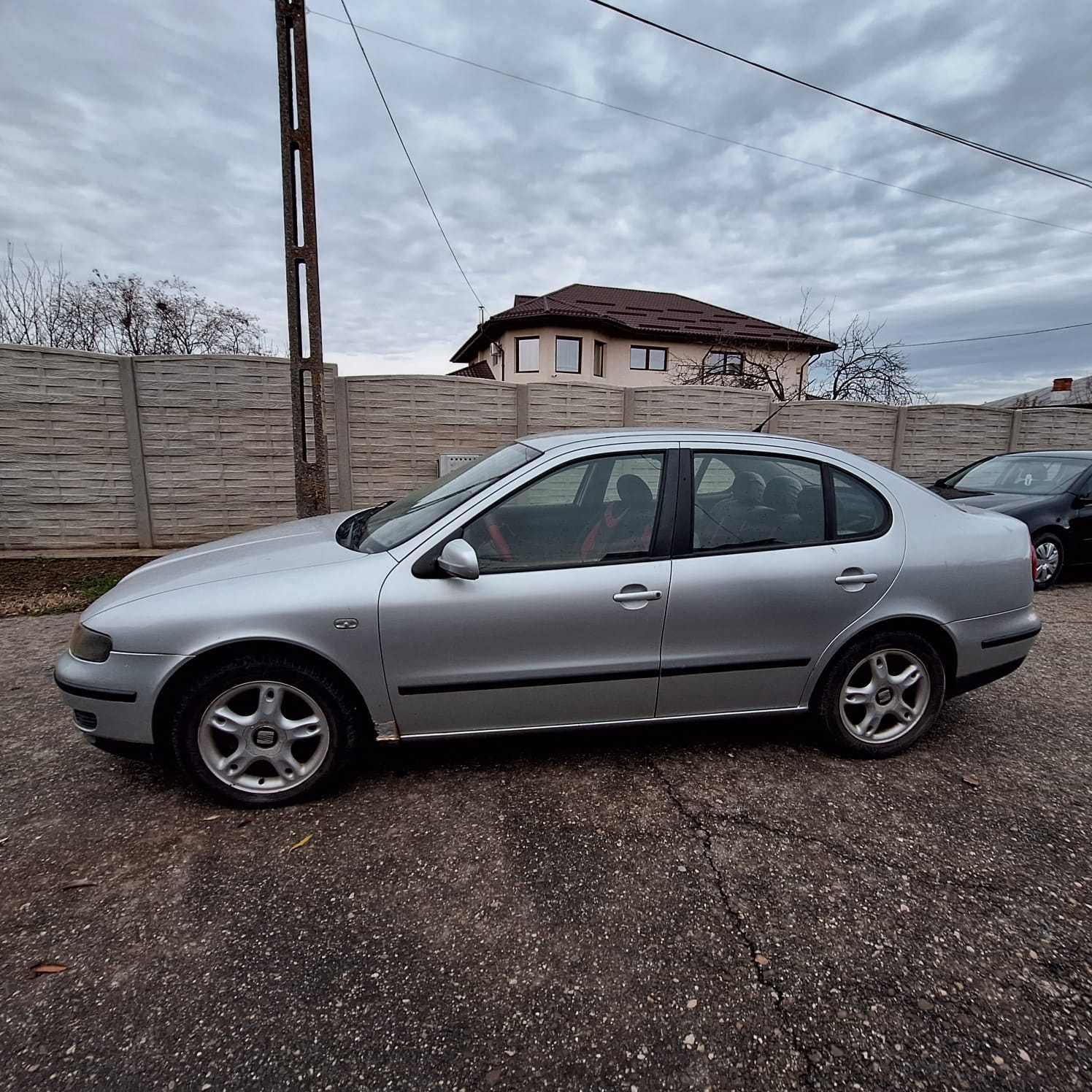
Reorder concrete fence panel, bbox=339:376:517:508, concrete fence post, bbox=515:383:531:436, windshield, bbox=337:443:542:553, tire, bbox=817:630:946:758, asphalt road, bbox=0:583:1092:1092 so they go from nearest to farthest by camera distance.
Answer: asphalt road, bbox=0:583:1092:1092, windshield, bbox=337:443:542:553, tire, bbox=817:630:946:758, concrete fence panel, bbox=339:376:517:508, concrete fence post, bbox=515:383:531:436

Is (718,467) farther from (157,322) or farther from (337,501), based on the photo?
(157,322)

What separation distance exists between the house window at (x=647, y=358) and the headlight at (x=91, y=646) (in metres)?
24.2

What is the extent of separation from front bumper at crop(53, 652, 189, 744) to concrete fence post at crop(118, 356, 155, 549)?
5791 millimetres

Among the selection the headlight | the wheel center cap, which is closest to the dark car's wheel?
the wheel center cap

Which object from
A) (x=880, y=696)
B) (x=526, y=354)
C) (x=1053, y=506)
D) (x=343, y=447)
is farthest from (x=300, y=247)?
(x=526, y=354)

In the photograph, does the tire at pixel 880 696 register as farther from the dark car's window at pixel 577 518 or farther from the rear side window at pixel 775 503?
the dark car's window at pixel 577 518

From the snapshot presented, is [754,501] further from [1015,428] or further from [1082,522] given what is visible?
[1015,428]

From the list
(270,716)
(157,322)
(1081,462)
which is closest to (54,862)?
(270,716)

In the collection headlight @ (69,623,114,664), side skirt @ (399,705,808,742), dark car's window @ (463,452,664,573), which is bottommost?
side skirt @ (399,705,808,742)

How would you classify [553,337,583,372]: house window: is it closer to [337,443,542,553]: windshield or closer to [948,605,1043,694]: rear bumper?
[337,443,542,553]: windshield

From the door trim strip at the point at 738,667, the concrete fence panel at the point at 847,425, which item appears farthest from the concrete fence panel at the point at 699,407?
the door trim strip at the point at 738,667

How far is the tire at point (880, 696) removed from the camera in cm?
277

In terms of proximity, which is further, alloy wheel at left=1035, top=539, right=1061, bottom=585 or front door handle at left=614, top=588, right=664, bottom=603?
alloy wheel at left=1035, top=539, right=1061, bottom=585

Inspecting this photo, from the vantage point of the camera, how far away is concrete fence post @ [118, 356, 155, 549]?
7086 millimetres
